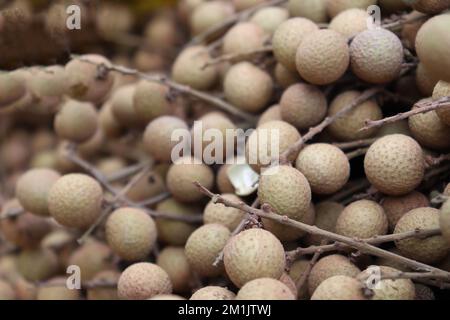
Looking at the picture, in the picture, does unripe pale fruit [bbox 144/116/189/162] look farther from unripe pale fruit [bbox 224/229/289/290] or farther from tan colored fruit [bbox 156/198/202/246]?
unripe pale fruit [bbox 224/229/289/290]

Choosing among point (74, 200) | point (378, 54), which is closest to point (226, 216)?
point (74, 200)

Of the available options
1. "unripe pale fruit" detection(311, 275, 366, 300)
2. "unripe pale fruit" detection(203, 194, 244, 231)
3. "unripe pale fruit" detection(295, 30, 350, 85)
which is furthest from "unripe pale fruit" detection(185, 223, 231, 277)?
"unripe pale fruit" detection(295, 30, 350, 85)

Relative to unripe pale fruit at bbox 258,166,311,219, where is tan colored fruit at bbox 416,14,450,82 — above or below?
above

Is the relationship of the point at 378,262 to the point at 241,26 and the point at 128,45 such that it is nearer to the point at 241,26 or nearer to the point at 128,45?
the point at 241,26

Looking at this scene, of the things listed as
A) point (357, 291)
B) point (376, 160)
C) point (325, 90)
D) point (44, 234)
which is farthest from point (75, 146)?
point (357, 291)

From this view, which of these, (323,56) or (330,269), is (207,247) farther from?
(323,56)
